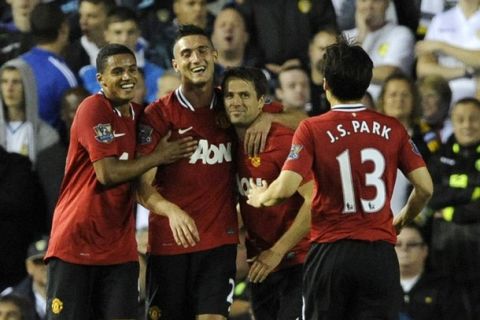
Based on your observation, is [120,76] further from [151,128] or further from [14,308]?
[14,308]

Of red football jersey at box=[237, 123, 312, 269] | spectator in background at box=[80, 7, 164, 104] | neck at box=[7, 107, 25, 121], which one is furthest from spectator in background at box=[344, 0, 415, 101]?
red football jersey at box=[237, 123, 312, 269]

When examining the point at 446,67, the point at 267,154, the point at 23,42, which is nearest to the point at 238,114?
the point at 267,154

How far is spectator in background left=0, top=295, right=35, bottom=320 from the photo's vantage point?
1026 cm

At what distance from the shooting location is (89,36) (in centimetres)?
1231

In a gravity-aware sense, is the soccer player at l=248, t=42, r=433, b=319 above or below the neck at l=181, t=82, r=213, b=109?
below

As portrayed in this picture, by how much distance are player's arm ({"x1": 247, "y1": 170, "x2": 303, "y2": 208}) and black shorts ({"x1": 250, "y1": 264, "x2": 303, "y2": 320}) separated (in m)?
0.87

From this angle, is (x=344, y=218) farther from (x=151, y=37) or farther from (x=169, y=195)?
(x=151, y=37)

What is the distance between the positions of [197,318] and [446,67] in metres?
4.17

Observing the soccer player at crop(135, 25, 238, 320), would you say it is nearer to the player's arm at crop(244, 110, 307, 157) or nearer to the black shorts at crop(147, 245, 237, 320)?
the black shorts at crop(147, 245, 237, 320)

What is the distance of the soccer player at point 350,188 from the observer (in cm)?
755

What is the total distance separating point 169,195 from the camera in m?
8.37

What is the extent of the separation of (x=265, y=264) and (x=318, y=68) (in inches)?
147

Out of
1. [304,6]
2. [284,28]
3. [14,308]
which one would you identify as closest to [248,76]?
[14,308]

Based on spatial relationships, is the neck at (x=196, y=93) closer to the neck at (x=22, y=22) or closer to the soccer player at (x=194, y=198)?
the soccer player at (x=194, y=198)
